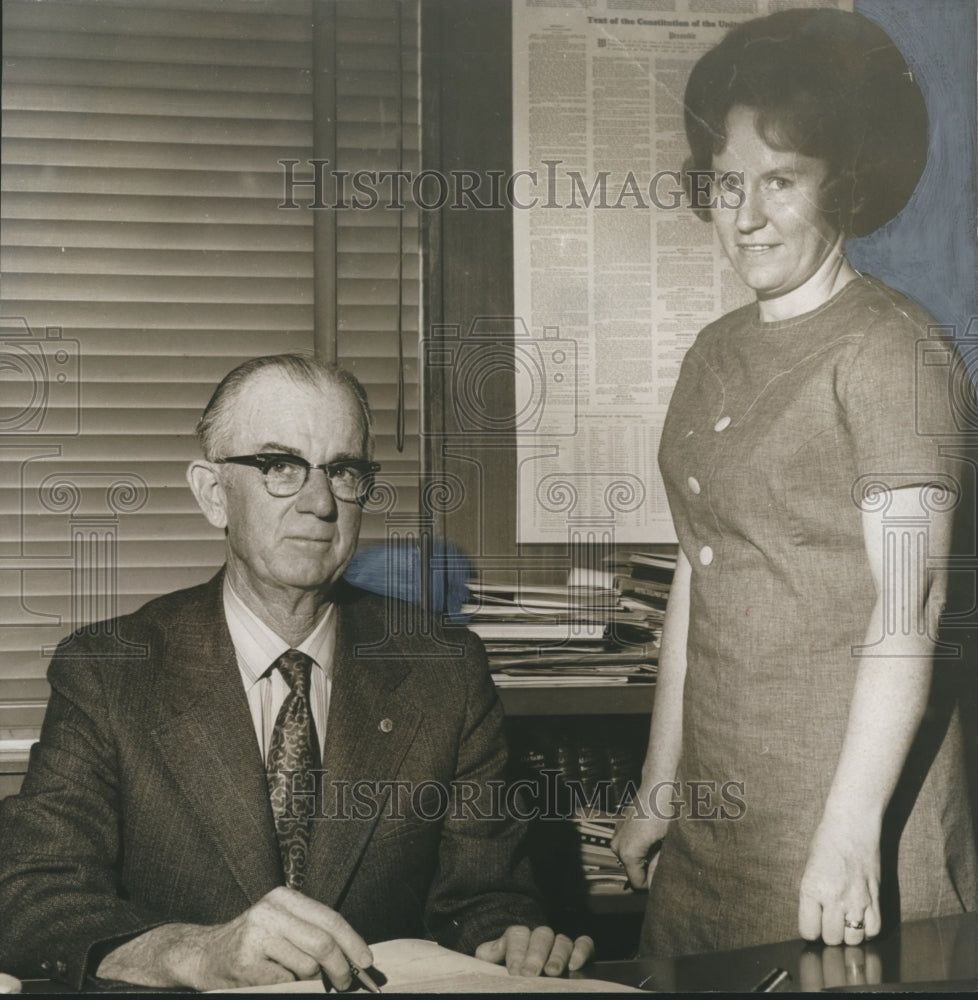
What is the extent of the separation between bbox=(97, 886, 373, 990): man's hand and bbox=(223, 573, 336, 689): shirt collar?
0.35 metres

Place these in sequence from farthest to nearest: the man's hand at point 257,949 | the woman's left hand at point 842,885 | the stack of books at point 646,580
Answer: the stack of books at point 646,580 < the woman's left hand at point 842,885 < the man's hand at point 257,949

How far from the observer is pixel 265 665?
6.03 ft

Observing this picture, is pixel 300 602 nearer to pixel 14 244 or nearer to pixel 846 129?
pixel 14 244

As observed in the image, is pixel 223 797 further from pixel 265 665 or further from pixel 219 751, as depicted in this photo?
pixel 265 665

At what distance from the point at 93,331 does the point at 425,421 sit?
58 centimetres

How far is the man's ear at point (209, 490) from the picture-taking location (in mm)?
1862

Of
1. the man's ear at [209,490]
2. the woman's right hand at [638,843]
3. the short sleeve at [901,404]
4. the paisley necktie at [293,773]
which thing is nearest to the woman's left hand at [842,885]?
the woman's right hand at [638,843]

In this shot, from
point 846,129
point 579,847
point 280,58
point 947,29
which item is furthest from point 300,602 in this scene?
point 947,29

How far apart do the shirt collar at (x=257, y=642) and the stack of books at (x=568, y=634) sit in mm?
243

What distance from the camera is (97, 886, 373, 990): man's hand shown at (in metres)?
1.71

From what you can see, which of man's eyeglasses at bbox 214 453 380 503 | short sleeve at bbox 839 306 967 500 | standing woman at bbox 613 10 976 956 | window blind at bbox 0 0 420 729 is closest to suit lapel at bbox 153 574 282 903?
window blind at bbox 0 0 420 729

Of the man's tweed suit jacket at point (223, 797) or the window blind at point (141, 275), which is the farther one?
the window blind at point (141, 275)

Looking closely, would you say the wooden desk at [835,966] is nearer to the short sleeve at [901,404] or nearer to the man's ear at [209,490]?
the short sleeve at [901,404]

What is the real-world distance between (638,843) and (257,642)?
73 cm
